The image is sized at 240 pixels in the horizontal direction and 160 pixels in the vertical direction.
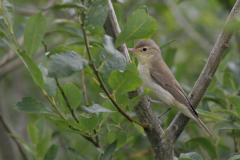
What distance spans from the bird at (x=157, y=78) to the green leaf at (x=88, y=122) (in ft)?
4.78

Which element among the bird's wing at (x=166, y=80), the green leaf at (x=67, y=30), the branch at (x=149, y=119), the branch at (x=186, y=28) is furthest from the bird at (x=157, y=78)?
the branch at (x=186, y=28)

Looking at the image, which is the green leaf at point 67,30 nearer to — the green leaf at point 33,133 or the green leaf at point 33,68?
the green leaf at point 33,133

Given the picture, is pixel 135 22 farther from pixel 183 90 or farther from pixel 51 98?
pixel 183 90

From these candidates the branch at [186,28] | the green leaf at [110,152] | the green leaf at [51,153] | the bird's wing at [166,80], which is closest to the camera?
the green leaf at [110,152]

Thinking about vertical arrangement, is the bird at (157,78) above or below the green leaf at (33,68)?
below

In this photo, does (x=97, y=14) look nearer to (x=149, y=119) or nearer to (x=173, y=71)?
(x=149, y=119)

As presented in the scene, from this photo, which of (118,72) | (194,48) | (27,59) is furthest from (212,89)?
(194,48)

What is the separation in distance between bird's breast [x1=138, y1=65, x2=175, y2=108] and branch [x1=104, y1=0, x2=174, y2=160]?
112cm

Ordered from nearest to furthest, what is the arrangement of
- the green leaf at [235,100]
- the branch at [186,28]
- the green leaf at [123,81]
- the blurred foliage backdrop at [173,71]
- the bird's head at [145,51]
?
the green leaf at [123,81] → the green leaf at [235,100] → the blurred foliage backdrop at [173,71] → the bird's head at [145,51] → the branch at [186,28]

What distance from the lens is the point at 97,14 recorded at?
1.33 meters

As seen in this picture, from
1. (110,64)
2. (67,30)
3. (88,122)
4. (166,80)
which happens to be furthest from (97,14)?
(166,80)

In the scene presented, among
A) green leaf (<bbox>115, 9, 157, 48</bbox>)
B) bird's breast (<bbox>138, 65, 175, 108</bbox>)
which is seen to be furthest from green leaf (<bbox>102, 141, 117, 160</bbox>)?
bird's breast (<bbox>138, 65, 175, 108</bbox>)

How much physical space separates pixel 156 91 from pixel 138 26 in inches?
80.2

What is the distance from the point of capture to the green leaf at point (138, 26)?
4.52 feet
